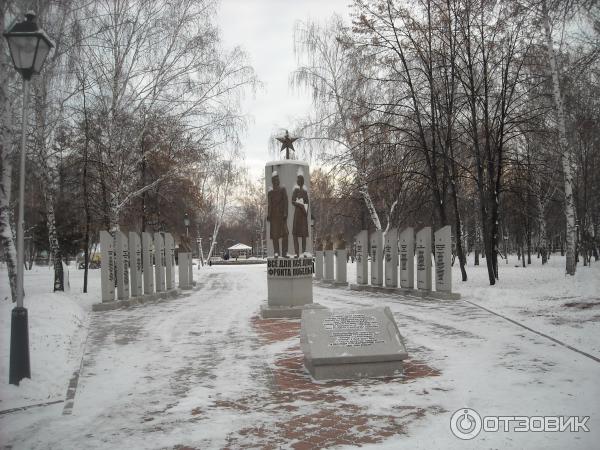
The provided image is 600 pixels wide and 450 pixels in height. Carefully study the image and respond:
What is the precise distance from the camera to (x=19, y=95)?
41.3ft

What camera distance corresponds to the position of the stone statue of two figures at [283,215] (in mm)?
12219

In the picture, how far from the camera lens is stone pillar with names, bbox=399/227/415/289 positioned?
50.8 ft

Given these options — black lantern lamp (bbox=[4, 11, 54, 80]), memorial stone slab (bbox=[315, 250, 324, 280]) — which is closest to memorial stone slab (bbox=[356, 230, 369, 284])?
memorial stone slab (bbox=[315, 250, 324, 280])

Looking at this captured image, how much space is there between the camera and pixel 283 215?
1222 cm

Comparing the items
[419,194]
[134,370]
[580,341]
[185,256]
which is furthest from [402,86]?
[134,370]

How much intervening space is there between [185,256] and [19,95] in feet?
33.3

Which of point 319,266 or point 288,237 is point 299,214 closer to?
point 288,237

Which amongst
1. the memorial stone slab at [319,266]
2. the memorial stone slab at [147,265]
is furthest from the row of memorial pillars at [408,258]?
the memorial stone slab at [147,265]

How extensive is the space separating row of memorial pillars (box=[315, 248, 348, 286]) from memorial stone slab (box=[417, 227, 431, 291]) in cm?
554

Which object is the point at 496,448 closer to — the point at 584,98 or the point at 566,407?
the point at 566,407

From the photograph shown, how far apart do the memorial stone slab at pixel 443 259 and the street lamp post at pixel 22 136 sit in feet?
34.9

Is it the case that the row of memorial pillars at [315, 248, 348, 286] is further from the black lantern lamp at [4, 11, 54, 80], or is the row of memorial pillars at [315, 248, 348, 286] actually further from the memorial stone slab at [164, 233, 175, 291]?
the black lantern lamp at [4, 11, 54, 80]

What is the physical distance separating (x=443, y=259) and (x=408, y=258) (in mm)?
1602

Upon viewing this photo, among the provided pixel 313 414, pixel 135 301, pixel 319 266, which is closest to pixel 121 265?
pixel 135 301
